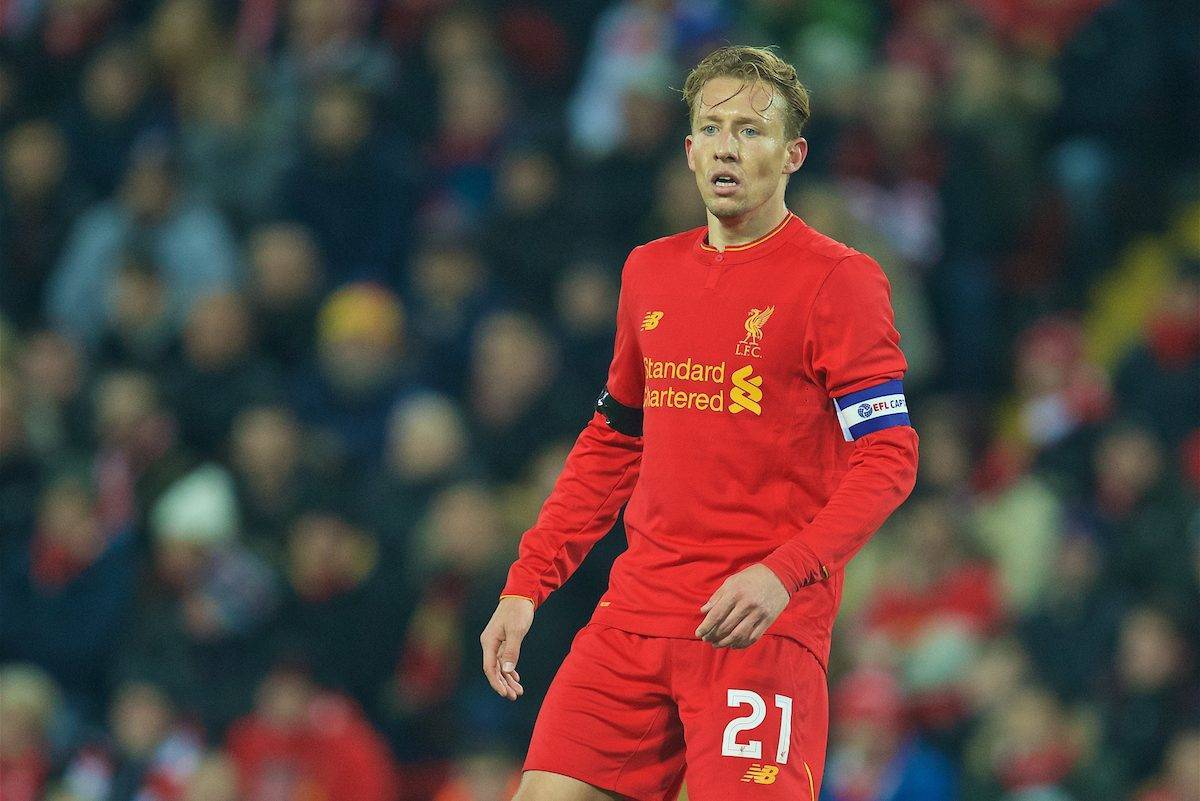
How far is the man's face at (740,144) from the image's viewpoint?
4.29 metres

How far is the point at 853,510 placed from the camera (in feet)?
13.3

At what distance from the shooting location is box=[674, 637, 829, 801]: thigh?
4129 millimetres

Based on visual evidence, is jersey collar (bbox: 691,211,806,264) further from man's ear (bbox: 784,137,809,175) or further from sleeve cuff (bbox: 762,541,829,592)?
sleeve cuff (bbox: 762,541,829,592)

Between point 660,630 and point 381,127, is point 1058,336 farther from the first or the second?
point 660,630

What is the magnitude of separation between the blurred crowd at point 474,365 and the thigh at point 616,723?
3152 millimetres

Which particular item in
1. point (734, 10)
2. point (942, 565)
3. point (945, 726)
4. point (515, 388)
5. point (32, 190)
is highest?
point (734, 10)

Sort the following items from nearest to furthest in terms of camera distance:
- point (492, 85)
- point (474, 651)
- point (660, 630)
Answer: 1. point (660, 630)
2. point (474, 651)
3. point (492, 85)

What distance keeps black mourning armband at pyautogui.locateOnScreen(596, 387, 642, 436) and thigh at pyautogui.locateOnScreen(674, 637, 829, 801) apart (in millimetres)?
586

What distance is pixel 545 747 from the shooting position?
14.1ft

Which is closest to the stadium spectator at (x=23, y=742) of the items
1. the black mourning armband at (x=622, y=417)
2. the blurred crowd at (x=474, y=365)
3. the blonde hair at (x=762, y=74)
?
the blurred crowd at (x=474, y=365)

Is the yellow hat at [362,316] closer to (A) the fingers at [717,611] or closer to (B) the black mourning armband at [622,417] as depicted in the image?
(B) the black mourning armband at [622,417]

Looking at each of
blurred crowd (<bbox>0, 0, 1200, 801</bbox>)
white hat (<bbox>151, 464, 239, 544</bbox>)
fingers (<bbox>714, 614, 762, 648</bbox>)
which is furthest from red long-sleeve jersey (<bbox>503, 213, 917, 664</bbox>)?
white hat (<bbox>151, 464, 239, 544</bbox>)

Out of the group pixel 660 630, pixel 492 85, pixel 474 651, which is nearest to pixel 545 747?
pixel 660 630

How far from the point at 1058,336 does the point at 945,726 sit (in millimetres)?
2197
